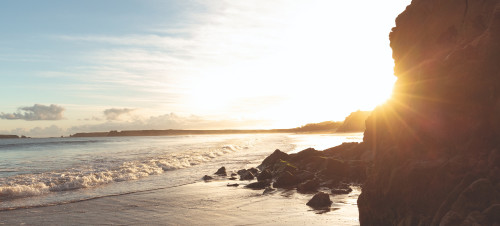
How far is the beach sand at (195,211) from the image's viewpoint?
11125mm

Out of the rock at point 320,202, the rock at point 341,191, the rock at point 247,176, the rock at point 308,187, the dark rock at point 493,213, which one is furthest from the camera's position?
the rock at point 247,176

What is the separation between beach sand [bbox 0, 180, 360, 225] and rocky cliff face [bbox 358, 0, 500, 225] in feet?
8.92

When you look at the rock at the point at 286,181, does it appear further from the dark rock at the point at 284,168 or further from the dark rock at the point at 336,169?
the dark rock at the point at 336,169

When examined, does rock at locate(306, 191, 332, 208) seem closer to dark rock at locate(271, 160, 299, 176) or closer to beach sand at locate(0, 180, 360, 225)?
beach sand at locate(0, 180, 360, 225)

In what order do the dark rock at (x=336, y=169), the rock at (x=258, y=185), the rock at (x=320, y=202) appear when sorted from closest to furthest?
the rock at (x=320, y=202)
the rock at (x=258, y=185)
the dark rock at (x=336, y=169)

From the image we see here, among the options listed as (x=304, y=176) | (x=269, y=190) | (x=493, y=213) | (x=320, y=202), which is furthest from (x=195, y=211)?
(x=493, y=213)

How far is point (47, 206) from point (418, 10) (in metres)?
15.7

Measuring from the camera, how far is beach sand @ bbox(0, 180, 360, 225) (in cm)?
1112

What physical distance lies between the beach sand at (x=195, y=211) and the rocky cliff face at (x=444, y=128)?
107 inches

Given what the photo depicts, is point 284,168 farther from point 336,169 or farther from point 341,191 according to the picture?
point 341,191

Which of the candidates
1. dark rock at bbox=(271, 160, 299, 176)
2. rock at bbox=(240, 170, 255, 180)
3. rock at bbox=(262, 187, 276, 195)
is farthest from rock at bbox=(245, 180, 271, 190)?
rock at bbox=(240, 170, 255, 180)

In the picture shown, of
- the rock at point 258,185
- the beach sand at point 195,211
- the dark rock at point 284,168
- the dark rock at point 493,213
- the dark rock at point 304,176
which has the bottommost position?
the rock at point 258,185

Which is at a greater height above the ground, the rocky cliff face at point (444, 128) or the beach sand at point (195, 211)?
the rocky cliff face at point (444, 128)

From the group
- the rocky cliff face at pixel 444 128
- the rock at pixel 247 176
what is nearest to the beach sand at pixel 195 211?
the rocky cliff face at pixel 444 128
